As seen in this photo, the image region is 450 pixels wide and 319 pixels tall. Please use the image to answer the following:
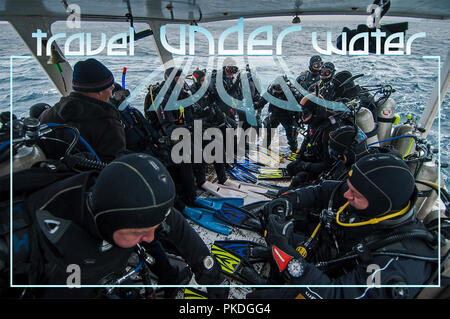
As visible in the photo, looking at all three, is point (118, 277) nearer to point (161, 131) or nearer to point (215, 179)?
point (161, 131)

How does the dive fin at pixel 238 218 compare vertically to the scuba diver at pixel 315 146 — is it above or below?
below

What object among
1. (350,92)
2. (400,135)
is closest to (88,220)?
(400,135)

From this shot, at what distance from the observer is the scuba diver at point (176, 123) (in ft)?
10.5

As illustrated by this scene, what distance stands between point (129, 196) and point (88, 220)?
308 mm

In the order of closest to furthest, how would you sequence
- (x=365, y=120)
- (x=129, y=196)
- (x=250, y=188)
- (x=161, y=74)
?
(x=129, y=196) → (x=365, y=120) → (x=250, y=188) → (x=161, y=74)

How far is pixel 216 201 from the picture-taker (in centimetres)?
331

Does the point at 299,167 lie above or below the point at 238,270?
above

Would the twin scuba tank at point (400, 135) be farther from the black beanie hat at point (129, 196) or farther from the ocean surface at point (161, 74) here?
the black beanie hat at point (129, 196)

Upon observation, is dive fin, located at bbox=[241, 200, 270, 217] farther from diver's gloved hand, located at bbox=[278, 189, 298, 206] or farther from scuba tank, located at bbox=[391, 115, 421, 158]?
scuba tank, located at bbox=[391, 115, 421, 158]

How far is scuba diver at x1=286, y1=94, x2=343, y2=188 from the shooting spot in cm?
304

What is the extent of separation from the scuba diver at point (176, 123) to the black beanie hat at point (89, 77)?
3.63 feet

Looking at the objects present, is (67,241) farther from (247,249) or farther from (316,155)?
(316,155)

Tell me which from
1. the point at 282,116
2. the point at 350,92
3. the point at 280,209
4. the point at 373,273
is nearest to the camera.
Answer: the point at 373,273

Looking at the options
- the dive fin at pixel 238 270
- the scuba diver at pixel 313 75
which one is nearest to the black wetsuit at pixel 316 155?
the dive fin at pixel 238 270
